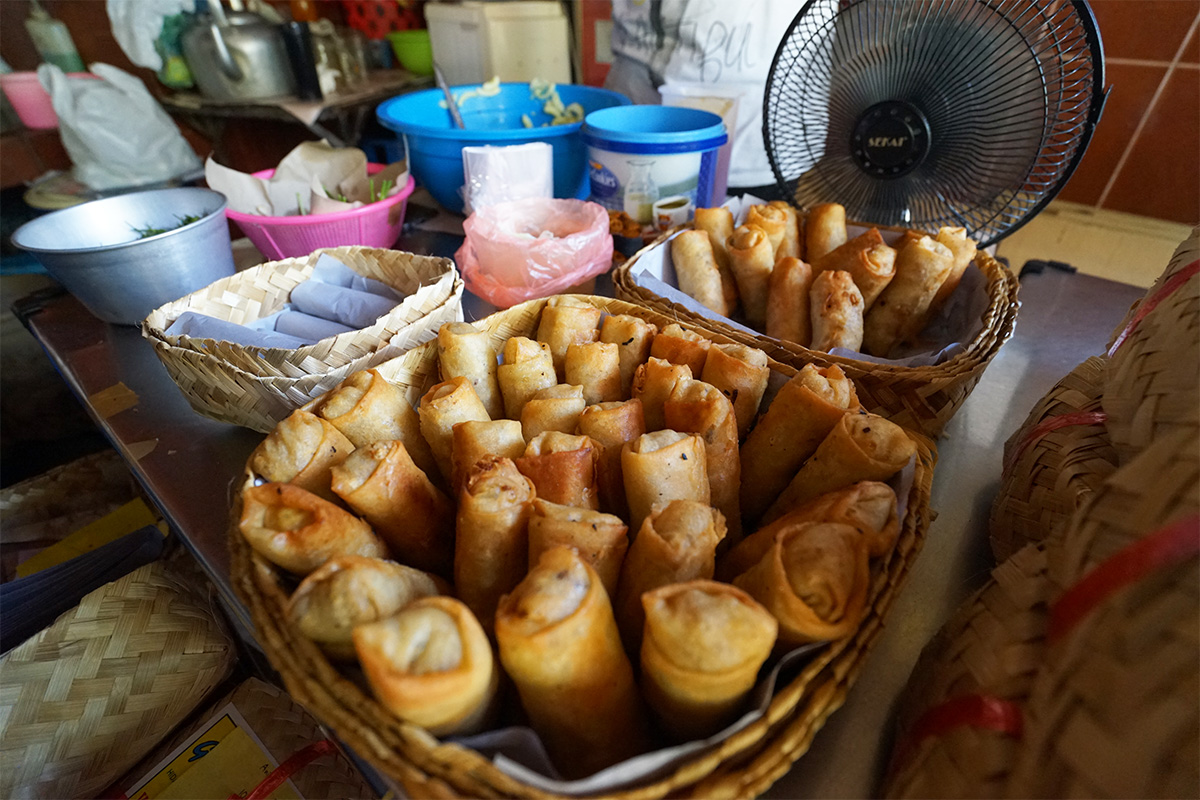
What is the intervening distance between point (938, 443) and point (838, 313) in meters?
0.30

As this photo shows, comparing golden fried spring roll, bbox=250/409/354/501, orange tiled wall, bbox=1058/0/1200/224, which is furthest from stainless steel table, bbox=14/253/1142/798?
orange tiled wall, bbox=1058/0/1200/224

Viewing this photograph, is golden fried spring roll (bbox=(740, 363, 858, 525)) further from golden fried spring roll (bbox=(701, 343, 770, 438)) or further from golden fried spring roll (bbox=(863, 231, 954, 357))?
golden fried spring roll (bbox=(863, 231, 954, 357))

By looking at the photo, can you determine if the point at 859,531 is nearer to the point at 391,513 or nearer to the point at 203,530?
the point at 391,513

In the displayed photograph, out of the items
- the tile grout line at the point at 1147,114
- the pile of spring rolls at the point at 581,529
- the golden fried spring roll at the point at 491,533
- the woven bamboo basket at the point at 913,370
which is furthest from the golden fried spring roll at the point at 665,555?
the tile grout line at the point at 1147,114

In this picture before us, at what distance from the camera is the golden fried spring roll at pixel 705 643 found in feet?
1.56

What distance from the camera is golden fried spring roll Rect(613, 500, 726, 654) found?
22.5 inches

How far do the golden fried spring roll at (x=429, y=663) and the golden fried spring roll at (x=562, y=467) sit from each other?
0.20 meters

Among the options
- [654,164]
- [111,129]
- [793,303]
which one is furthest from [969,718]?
[111,129]

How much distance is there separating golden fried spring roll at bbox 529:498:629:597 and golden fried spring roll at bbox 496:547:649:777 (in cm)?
5

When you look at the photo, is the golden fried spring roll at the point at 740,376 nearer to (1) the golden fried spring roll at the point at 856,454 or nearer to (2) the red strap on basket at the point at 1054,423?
(1) the golden fried spring roll at the point at 856,454

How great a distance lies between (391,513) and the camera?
681mm

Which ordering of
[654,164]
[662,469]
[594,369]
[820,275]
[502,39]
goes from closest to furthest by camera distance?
[662,469], [594,369], [820,275], [654,164], [502,39]

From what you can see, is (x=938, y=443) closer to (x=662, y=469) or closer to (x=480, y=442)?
(x=662, y=469)

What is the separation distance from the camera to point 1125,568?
1.34ft
